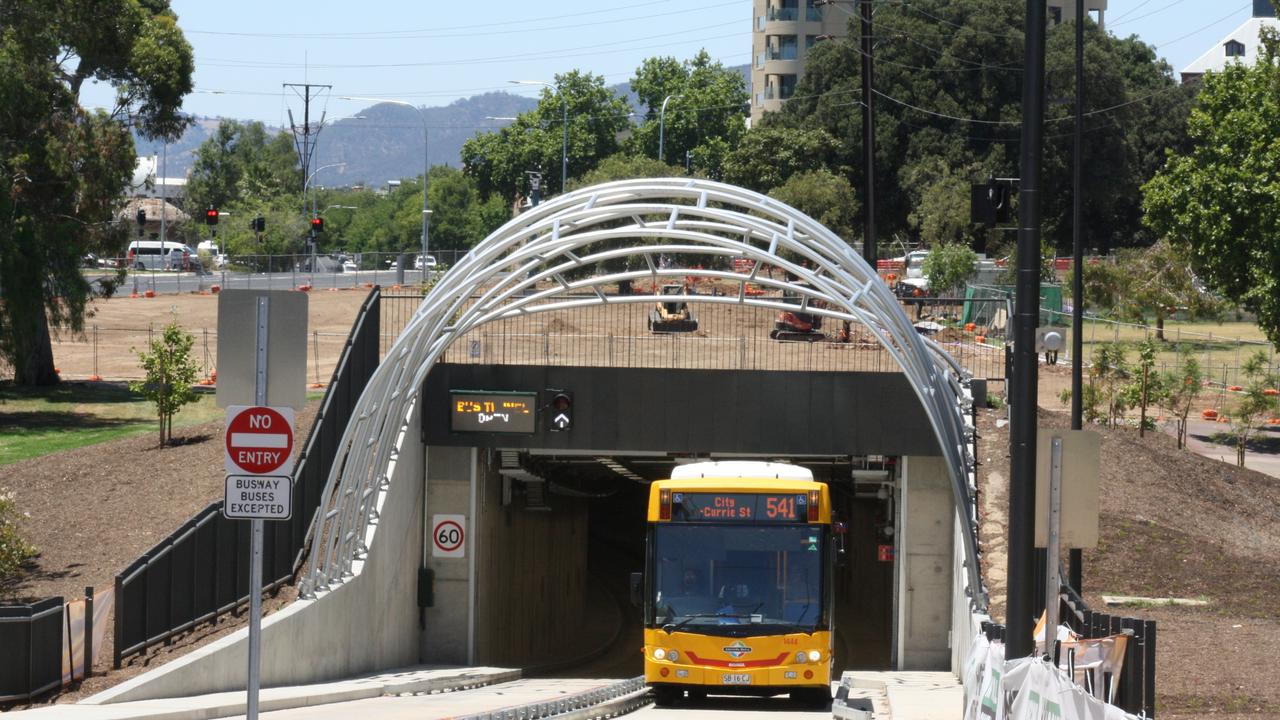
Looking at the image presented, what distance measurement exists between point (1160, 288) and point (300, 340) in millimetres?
53146

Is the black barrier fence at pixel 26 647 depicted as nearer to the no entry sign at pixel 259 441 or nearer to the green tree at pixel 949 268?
the no entry sign at pixel 259 441

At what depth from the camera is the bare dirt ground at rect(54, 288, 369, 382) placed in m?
47.8

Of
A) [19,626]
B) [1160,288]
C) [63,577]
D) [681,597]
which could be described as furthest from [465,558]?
[1160,288]

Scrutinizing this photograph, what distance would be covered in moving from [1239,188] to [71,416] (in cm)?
3087

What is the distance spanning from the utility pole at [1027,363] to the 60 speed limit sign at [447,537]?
655 inches

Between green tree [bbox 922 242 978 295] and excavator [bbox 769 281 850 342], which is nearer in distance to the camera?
excavator [bbox 769 281 850 342]

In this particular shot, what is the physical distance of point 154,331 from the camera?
57.1 metres

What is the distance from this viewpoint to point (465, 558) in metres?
28.9

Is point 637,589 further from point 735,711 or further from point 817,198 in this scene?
point 817,198

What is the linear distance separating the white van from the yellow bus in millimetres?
71626

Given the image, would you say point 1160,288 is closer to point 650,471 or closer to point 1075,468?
point 650,471

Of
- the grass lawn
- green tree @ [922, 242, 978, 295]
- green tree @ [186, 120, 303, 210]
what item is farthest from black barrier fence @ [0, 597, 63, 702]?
green tree @ [186, 120, 303, 210]

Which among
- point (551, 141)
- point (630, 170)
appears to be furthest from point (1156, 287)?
point (551, 141)

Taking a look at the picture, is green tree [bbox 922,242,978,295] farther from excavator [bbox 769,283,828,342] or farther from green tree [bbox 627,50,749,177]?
green tree [bbox 627,50,749,177]
